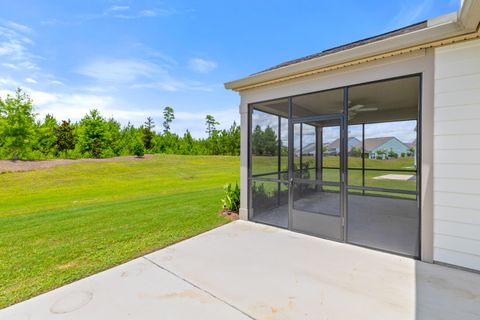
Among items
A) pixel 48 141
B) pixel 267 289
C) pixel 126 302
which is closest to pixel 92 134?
pixel 48 141

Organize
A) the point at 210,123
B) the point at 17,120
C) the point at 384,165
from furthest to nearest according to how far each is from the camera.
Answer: the point at 210,123 < the point at 17,120 < the point at 384,165

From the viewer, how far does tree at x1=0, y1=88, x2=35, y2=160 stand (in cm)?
1390

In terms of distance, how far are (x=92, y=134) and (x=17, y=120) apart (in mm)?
5512

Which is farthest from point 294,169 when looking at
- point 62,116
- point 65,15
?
point 62,116

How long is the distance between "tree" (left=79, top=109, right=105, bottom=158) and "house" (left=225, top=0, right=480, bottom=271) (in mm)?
19696

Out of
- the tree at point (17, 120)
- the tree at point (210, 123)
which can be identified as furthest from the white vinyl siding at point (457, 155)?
the tree at point (210, 123)

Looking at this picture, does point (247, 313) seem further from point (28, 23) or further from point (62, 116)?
point (62, 116)

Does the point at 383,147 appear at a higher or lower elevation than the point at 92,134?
lower

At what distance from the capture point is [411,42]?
2867 millimetres

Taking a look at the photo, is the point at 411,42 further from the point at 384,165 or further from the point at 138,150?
the point at 138,150

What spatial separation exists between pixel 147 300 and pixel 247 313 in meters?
1.05

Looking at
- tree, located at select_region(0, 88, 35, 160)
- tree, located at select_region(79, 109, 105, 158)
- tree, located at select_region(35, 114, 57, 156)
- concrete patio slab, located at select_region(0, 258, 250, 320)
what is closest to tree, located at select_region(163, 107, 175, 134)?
tree, located at select_region(79, 109, 105, 158)

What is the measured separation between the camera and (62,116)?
806 inches

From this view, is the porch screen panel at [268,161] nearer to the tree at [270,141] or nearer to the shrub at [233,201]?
the tree at [270,141]
